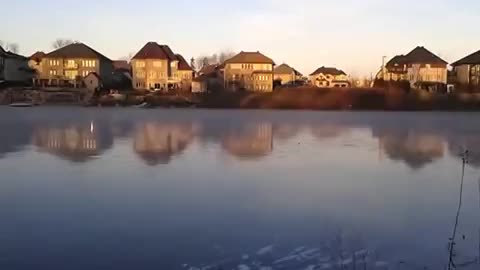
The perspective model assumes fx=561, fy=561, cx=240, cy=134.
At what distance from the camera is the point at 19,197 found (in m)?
7.63

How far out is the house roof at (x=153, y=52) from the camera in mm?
68125

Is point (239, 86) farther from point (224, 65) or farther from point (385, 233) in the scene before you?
point (385, 233)

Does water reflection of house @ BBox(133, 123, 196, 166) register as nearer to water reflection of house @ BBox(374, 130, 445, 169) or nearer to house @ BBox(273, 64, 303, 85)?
water reflection of house @ BBox(374, 130, 445, 169)

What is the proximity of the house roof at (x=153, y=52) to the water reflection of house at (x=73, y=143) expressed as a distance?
161 feet

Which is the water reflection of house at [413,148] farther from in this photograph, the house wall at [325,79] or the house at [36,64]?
the house wall at [325,79]

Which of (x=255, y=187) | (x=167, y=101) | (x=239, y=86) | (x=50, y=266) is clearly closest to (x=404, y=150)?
(x=255, y=187)

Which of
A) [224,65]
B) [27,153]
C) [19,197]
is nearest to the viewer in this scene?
[19,197]

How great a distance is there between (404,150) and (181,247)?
10676mm

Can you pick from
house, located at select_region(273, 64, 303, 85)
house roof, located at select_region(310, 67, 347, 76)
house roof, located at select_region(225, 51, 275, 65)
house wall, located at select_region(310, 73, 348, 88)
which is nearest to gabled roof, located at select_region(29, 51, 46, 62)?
house roof, located at select_region(225, 51, 275, 65)

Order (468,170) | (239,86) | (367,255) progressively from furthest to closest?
1. (239,86)
2. (468,170)
3. (367,255)

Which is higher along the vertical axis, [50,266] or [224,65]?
[224,65]

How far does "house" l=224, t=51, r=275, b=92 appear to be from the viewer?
220 feet

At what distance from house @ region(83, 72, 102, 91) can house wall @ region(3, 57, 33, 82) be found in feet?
35.8

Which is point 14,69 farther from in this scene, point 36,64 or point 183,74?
point 183,74
